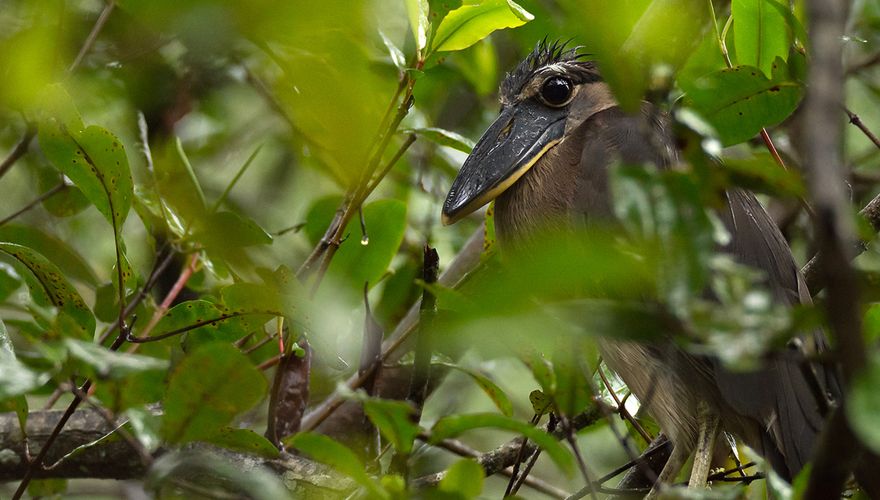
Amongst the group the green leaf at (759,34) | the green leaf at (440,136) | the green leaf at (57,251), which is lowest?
the green leaf at (759,34)

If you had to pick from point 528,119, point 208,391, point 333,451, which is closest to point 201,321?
point 208,391

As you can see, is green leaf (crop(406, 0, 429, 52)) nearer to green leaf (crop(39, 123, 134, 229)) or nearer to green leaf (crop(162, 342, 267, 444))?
green leaf (crop(39, 123, 134, 229))

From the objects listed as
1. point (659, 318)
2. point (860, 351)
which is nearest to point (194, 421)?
point (659, 318)

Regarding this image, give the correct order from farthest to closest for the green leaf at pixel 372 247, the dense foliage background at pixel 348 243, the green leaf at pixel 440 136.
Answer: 1. the green leaf at pixel 372 247
2. the green leaf at pixel 440 136
3. the dense foliage background at pixel 348 243

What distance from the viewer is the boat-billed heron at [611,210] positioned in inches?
68.4

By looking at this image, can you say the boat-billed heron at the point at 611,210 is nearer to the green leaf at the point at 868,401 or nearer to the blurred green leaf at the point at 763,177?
the blurred green leaf at the point at 763,177

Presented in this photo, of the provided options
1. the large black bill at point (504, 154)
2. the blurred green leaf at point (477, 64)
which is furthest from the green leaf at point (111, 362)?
the blurred green leaf at point (477, 64)

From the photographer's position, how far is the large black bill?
79.7 inches

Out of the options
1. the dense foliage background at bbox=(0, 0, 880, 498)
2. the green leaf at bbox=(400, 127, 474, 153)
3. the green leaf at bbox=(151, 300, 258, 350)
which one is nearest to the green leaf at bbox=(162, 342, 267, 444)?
the dense foliage background at bbox=(0, 0, 880, 498)

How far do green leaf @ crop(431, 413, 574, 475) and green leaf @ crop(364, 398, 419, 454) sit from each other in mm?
27

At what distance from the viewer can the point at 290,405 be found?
1.77 metres

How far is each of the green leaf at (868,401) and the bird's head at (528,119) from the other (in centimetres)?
140

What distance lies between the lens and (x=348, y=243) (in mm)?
1728

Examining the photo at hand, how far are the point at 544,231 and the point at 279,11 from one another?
1481mm
